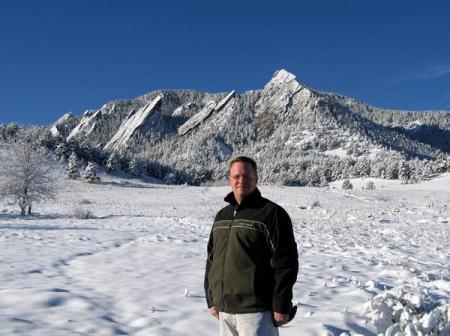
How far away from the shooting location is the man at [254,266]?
4207 millimetres

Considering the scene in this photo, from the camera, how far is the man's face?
179 inches

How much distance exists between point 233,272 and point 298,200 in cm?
4071

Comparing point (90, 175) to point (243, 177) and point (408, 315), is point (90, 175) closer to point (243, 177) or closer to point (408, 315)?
point (408, 315)

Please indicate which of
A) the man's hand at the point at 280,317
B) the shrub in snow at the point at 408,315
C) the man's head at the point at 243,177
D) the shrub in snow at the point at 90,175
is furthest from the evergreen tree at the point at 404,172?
the man's hand at the point at 280,317

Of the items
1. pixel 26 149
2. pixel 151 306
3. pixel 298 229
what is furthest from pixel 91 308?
pixel 26 149

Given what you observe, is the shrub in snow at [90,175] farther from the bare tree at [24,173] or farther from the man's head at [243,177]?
the man's head at [243,177]

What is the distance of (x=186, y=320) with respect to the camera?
7027mm

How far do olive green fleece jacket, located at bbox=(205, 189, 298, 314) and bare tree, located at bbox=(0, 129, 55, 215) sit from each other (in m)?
28.9

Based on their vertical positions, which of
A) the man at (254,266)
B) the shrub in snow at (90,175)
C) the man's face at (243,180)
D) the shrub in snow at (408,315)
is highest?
the shrub in snow at (90,175)

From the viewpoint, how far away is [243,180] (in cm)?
455

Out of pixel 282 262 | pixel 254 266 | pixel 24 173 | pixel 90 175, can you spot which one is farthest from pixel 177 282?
pixel 90 175

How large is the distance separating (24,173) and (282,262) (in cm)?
3028

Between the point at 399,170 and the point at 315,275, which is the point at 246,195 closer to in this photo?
the point at 315,275

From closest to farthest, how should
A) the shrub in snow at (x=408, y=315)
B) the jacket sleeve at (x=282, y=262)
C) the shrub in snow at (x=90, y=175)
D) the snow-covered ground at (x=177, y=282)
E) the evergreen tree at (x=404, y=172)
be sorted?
the jacket sleeve at (x=282, y=262)
the shrub in snow at (x=408, y=315)
the snow-covered ground at (x=177, y=282)
the shrub in snow at (x=90, y=175)
the evergreen tree at (x=404, y=172)
